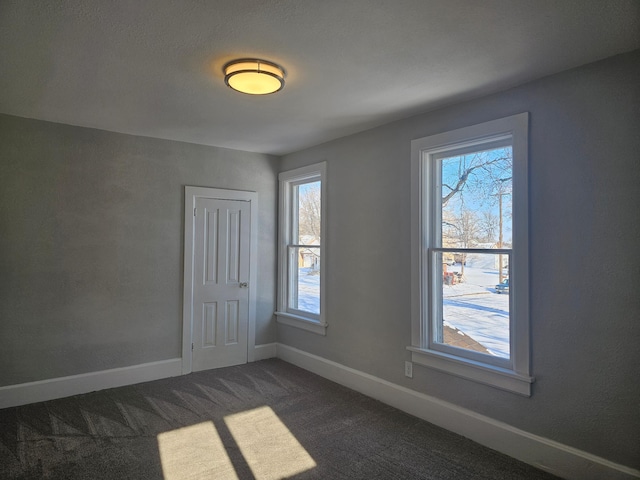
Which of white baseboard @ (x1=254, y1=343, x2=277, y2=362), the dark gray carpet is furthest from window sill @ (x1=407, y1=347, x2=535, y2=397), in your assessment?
white baseboard @ (x1=254, y1=343, x2=277, y2=362)

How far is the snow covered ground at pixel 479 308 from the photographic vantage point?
2.78 m

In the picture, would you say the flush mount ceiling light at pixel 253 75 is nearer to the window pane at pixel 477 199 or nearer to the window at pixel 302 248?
the window pane at pixel 477 199

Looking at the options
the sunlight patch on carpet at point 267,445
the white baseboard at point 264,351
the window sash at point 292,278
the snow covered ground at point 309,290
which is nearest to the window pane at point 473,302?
the sunlight patch on carpet at point 267,445

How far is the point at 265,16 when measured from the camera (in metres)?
1.89

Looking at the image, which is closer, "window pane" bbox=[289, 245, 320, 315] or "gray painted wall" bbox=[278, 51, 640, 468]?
"gray painted wall" bbox=[278, 51, 640, 468]

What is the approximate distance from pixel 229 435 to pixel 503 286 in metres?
2.26

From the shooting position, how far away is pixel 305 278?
4715 mm

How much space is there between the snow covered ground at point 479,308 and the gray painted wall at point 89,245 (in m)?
→ 2.81

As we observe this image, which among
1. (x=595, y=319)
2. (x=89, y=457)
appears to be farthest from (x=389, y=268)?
(x=89, y=457)

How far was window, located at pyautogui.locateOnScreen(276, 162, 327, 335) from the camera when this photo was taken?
4.40 meters

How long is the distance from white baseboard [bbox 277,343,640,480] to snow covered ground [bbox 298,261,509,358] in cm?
51

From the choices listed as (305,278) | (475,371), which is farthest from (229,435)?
(305,278)

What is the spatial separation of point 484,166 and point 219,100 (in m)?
2.07

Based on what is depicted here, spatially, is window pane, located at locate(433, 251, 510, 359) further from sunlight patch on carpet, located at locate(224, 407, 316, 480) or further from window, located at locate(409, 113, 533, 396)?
sunlight patch on carpet, located at locate(224, 407, 316, 480)
